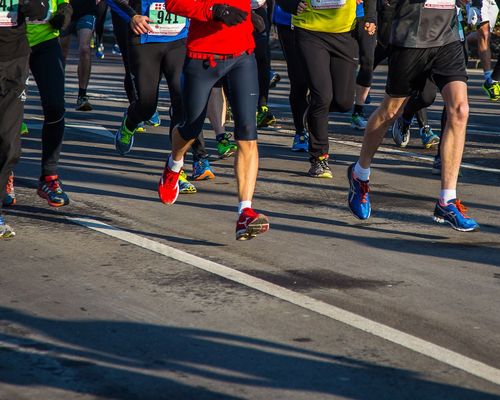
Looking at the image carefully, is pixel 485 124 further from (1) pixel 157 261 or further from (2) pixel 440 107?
(1) pixel 157 261

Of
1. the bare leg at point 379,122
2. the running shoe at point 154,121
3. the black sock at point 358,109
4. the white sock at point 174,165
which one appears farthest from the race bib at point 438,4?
the running shoe at point 154,121

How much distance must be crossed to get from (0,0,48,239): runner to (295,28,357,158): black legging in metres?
2.91

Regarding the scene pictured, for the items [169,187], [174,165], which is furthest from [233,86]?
[169,187]

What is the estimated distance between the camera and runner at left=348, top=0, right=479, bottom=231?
7965mm

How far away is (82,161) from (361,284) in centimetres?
493

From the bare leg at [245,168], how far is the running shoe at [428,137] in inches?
191

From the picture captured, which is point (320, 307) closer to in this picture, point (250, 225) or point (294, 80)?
point (250, 225)

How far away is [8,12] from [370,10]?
14.8 feet

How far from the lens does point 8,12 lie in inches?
298

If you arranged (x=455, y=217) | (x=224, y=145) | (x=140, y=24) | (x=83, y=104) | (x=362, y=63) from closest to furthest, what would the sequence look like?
(x=455, y=217)
(x=140, y=24)
(x=224, y=145)
(x=362, y=63)
(x=83, y=104)

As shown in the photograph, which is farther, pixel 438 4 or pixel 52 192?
pixel 52 192

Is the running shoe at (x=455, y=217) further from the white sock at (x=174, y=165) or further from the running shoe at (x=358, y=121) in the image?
the running shoe at (x=358, y=121)

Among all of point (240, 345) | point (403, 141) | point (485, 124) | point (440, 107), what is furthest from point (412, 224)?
point (440, 107)

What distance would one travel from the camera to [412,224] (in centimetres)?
830
